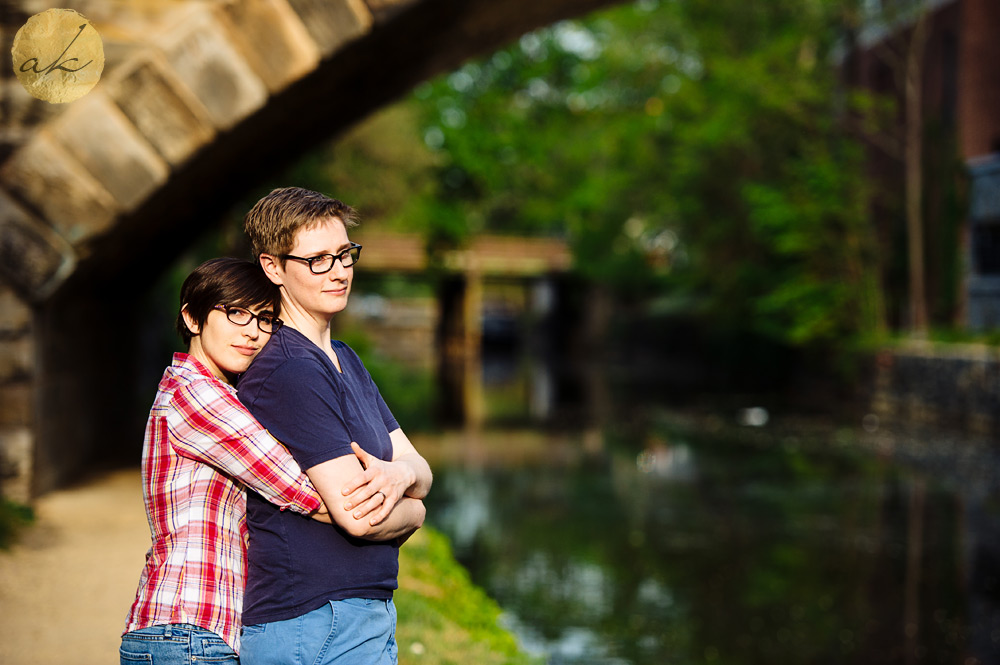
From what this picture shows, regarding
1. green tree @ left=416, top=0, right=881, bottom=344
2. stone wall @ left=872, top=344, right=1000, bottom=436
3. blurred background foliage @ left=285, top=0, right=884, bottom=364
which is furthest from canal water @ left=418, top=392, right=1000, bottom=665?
green tree @ left=416, top=0, right=881, bottom=344

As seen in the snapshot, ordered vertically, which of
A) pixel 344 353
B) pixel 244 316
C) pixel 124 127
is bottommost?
pixel 344 353

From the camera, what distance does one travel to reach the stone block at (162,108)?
21.1 ft

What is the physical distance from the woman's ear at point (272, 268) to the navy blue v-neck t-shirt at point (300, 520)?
0.13 meters

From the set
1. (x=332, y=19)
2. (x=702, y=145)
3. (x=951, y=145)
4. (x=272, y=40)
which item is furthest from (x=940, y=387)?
(x=272, y=40)

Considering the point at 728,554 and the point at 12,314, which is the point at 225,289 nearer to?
the point at 12,314

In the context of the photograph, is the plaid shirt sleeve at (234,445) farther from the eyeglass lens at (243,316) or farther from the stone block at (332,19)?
the stone block at (332,19)

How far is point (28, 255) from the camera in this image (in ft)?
21.9

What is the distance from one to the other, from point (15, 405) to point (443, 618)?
11.1 ft

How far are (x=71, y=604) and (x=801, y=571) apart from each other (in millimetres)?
5325

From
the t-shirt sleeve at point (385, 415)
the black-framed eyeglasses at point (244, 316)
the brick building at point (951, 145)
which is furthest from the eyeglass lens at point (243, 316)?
the brick building at point (951, 145)

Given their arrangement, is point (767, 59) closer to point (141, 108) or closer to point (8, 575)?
point (141, 108)

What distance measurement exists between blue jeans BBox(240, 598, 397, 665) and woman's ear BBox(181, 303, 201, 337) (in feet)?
2.34

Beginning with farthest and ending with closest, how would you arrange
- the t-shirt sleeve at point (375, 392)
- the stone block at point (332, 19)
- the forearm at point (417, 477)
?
the stone block at point (332, 19) → the t-shirt sleeve at point (375, 392) → the forearm at point (417, 477)

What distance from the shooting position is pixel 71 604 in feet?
16.7
